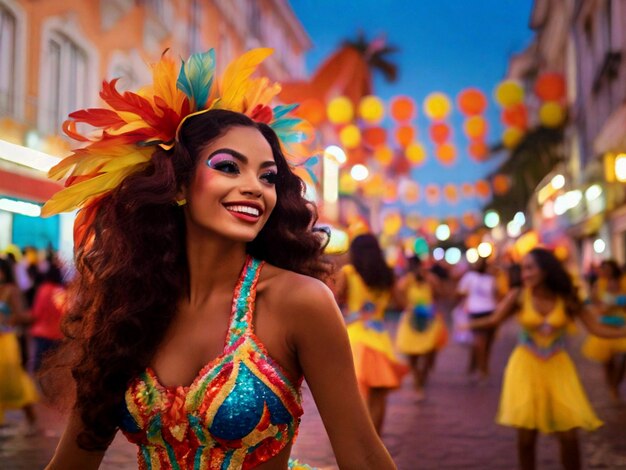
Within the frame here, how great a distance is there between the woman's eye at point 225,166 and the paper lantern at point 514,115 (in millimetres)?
12274

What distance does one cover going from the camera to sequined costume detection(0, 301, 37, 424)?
7.24 metres

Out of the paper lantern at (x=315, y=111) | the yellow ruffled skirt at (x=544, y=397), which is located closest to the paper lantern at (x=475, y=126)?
the paper lantern at (x=315, y=111)

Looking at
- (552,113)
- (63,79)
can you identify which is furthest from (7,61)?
(552,113)

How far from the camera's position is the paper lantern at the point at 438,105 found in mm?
14344

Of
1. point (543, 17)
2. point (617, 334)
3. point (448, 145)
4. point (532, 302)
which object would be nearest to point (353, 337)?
point (532, 302)

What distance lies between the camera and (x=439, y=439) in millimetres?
6766

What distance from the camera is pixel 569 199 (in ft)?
116

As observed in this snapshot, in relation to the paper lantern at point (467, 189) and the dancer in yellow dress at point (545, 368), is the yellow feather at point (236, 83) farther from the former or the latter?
the paper lantern at point (467, 189)

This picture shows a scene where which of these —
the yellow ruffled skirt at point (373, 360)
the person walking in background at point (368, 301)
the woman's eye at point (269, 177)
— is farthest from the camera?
the person walking in background at point (368, 301)

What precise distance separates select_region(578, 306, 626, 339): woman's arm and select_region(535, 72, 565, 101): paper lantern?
27.9 feet

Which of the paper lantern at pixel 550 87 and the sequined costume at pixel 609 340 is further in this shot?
the paper lantern at pixel 550 87

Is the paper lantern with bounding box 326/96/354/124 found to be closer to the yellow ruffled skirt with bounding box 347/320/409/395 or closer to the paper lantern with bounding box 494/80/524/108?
the paper lantern with bounding box 494/80/524/108

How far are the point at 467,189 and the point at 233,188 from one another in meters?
28.0

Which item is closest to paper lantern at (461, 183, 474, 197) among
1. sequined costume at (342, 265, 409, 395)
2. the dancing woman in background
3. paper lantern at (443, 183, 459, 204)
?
paper lantern at (443, 183, 459, 204)
